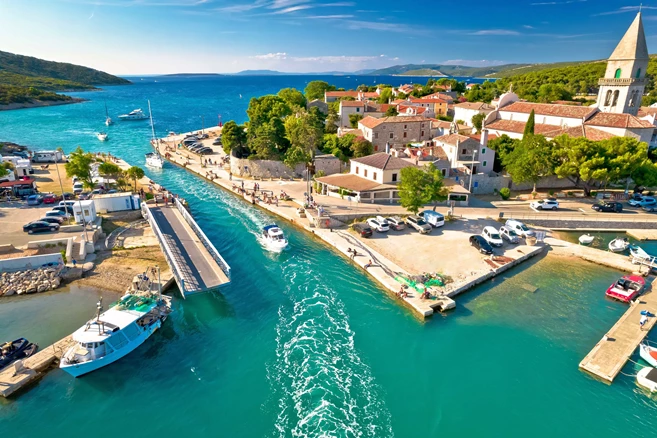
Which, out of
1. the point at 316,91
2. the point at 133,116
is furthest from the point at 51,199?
the point at 133,116

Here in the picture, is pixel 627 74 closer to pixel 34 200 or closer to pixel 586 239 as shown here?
pixel 586 239

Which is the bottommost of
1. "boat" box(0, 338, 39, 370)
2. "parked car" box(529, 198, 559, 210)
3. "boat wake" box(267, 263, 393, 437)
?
"boat wake" box(267, 263, 393, 437)

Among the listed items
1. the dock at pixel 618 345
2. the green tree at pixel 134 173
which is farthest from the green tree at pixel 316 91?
the dock at pixel 618 345

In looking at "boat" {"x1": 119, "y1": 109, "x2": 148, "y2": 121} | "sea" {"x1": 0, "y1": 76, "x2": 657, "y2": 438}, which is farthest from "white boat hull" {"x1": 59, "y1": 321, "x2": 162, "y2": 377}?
"boat" {"x1": 119, "y1": 109, "x2": 148, "y2": 121}

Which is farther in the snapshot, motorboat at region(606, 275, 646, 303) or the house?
the house

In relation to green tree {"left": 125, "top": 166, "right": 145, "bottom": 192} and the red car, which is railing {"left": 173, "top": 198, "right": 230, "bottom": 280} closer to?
green tree {"left": 125, "top": 166, "right": 145, "bottom": 192}

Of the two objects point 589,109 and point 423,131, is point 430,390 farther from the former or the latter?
point 589,109

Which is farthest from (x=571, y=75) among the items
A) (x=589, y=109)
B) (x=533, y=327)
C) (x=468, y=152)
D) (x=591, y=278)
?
(x=533, y=327)
